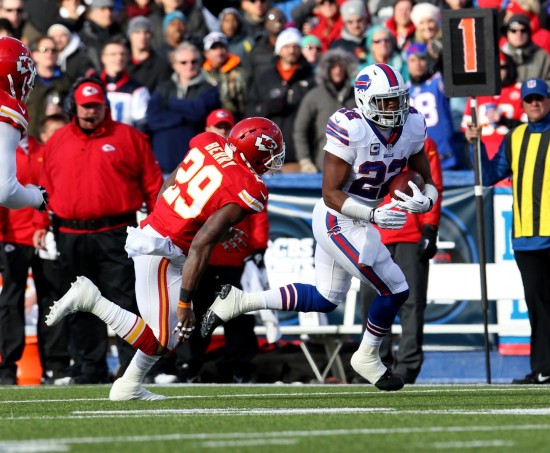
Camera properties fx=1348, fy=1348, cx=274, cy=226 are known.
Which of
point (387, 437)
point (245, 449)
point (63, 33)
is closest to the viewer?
point (245, 449)

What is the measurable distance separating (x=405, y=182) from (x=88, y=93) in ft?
10.4

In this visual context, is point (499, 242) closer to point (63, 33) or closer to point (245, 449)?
point (63, 33)

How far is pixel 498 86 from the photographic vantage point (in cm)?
1001

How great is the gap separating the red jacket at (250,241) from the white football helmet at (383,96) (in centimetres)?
272

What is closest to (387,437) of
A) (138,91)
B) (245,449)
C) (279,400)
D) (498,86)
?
(245,449)

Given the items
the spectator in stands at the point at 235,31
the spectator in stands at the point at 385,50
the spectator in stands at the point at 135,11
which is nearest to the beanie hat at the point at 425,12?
the spectator in stands at the point at 385,50

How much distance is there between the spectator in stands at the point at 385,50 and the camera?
39.0ft

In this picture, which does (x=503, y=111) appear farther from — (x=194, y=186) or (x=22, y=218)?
(x=194, y=186)

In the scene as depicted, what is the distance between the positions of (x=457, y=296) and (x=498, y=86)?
181 cm

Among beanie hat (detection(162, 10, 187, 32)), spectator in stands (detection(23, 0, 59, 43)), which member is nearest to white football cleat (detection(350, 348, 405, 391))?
beanie hat (detection(162, 10, 187, 32))

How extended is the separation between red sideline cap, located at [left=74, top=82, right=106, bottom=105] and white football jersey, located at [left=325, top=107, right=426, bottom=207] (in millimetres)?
2695

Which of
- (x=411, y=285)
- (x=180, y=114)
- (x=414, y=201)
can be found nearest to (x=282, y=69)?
(x=180, y=114)

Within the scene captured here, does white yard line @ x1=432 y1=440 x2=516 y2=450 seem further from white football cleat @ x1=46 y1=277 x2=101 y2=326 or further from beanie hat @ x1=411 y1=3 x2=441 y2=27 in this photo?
beanie hat @ x1=411 y1=3 x2=441 y2=27

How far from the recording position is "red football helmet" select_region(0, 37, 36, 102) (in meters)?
7.13
